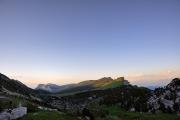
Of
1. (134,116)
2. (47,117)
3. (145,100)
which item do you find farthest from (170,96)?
(47,117)

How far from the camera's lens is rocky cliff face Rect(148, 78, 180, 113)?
107m

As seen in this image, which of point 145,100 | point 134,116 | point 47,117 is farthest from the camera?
point 145,100

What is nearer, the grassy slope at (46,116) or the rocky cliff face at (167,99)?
the grassy slope at (46,116)

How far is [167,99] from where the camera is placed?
11162cm

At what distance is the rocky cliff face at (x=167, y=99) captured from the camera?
4208 inches

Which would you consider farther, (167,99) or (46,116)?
(167,99)

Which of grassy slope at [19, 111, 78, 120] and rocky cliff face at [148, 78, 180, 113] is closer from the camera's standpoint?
grassy slope at [19, 111, 78, 120]

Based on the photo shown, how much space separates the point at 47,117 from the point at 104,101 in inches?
3125

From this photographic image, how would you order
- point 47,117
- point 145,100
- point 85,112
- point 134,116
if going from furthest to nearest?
→ point 145,100 → point 134,116 → point 85,112 → point 47,117

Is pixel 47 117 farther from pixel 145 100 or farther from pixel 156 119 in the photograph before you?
pixel 145 100

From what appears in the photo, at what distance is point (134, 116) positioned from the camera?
331 ft

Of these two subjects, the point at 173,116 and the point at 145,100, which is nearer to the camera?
the point at 173,116

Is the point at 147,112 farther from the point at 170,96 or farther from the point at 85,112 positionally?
the point at 85,112

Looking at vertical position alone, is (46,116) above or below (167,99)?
below
